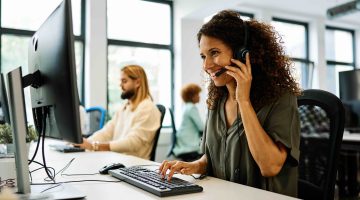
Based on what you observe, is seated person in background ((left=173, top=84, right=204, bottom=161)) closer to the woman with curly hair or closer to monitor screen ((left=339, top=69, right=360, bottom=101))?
monitor screen ((left=339, top=69, right=360, bottom=101))

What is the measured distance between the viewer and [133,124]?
233 cm

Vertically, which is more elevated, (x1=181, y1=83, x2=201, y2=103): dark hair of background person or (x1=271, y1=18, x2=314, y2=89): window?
(x1=271, y1=18, x2=314, y2=89): window

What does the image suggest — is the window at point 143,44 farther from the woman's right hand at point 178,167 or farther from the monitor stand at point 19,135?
the monitor stand at point 19,135

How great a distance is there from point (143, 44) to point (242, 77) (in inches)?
142

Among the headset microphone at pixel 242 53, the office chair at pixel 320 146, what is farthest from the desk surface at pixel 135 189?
the headset microphone at pixel 242 53

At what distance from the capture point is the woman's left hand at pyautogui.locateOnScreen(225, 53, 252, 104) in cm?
110

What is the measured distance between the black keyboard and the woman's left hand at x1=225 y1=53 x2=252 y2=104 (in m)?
0.34

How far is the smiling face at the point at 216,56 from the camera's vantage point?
3.96 ft

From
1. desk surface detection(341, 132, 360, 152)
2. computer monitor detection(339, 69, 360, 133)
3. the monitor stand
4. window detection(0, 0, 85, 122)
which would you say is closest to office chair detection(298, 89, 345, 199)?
the monitor stand

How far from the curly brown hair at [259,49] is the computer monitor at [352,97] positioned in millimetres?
2066

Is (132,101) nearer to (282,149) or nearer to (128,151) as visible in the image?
(128,151)

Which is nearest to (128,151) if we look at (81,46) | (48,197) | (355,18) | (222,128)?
(222,128)

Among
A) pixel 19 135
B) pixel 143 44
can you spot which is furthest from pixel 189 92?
pixel 19 135

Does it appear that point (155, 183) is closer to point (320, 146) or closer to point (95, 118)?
point (320, 146)
